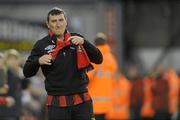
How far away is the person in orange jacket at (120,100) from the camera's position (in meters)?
18.1

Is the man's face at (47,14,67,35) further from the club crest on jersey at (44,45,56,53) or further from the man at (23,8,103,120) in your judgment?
the club crest on jersey at (44,45,56,53)

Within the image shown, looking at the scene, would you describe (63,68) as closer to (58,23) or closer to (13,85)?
(58,23)

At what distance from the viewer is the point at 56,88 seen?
844cm

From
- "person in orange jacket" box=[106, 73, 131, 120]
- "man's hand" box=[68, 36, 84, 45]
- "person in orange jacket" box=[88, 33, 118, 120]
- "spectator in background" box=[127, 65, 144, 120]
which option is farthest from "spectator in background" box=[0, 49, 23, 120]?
"spectator in background" box=[127, 65, 144, 120]

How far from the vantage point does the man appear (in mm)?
8406

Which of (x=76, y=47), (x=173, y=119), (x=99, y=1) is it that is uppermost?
(x=99, y=1)

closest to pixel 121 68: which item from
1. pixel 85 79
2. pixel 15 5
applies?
pixel 15 5

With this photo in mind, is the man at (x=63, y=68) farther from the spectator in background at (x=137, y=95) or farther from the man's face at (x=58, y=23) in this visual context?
the spectator in background at (x=137, y=95)

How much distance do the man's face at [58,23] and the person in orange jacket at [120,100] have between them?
9548 mm

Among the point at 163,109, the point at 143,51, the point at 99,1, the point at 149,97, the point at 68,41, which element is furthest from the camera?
the point at 143,51

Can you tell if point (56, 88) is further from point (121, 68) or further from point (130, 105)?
point (121, 68)

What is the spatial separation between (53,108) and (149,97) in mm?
10358

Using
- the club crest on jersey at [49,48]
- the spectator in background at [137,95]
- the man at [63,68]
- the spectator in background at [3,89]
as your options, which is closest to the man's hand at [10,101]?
the spectator in background at [3,89]

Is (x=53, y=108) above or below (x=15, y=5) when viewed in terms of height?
below
